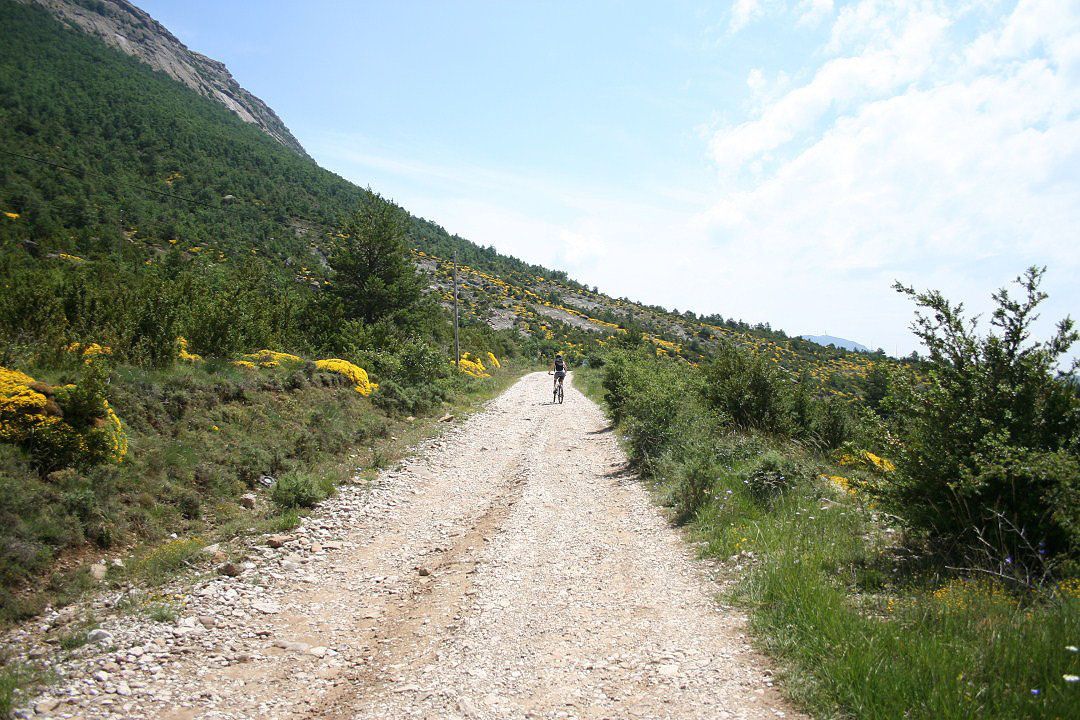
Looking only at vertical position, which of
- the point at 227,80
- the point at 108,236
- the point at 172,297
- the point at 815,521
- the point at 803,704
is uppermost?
the point at 227,80

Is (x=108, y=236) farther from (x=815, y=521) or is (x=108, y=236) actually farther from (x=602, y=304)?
(x=602, y=304)

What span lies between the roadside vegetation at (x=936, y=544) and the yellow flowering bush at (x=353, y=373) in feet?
32.0

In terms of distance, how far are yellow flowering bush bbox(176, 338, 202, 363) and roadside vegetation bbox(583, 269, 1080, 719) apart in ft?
32.0

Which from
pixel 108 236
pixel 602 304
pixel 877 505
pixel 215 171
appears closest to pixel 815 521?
pixel 877 505

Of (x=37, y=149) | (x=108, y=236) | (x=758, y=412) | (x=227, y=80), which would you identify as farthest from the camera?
(x=227, y=80)

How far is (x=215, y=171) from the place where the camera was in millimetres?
52719

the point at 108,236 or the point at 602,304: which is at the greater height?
the point at 602,304

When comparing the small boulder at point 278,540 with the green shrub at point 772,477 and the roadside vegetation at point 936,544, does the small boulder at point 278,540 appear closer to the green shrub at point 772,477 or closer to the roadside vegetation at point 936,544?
the roadside vegetation at point 936,544

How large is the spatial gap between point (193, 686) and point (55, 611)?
1.90m

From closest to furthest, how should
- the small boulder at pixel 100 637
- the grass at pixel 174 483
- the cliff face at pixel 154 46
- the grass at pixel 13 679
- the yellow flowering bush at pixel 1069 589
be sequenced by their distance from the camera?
the grass at pixel 13 679 → the yellow flowering bush at pixel 1069 589 → the small boulder at pixel 100 637 → the grass at pixel 174 483 → the cliff face at pixel 154 46

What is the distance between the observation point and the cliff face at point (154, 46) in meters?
81.6

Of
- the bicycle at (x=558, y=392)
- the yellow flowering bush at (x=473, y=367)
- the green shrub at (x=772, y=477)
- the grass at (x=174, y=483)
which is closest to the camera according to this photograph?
the grass at (x=174, y=483)

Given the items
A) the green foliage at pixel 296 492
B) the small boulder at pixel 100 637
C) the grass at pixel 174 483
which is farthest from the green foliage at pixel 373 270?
the small boulder at pixel 100 637

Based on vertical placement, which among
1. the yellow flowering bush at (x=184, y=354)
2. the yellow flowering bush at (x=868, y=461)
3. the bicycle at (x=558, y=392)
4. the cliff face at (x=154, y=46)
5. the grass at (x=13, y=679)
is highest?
the cliff face at (x=154, y=46)
